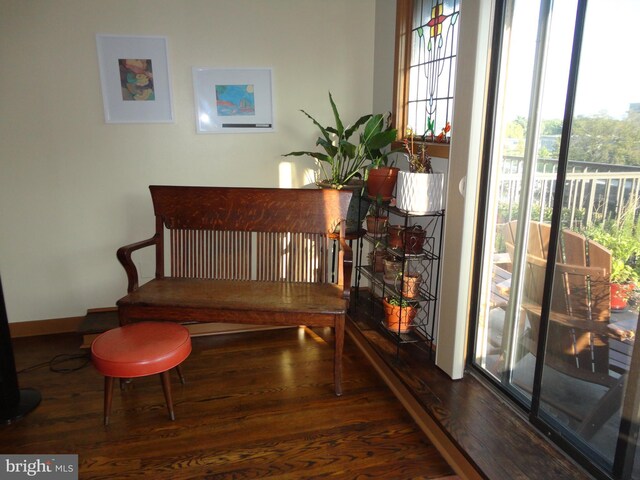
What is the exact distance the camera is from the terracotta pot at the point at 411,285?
2.43m

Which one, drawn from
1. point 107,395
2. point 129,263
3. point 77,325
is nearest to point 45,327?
point 77,325

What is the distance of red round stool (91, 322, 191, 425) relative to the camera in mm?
2010

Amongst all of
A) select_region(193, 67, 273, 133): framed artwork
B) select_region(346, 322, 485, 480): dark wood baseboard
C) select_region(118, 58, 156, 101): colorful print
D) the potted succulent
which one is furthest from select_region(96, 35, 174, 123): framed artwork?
select_region(346, 322, 485, 480): dark wood baseboard

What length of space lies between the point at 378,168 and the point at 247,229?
0.89 m

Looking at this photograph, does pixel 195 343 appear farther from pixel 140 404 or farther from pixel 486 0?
pixel 486 0

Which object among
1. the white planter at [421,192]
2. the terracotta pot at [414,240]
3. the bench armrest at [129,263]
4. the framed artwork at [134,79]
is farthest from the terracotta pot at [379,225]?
the framed artwork at [134,79]

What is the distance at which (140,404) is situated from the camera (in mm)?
2332

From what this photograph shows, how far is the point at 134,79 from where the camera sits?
2.99 meters

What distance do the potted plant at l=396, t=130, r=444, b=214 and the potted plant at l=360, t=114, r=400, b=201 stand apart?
27 centimetres

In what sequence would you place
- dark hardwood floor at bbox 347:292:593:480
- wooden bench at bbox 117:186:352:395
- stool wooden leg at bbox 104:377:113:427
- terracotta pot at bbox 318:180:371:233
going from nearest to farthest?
dark hardwood floor at bbox 347:292:593:480 < stool wooden leg at bbox 104:377:113:427 < wooden bench at bbox 117:186:352:395 < terracotta pot at bbox 318:180:371:233

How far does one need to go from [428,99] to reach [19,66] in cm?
260

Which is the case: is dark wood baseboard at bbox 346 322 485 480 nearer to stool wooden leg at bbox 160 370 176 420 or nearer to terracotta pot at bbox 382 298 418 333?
terracotta pot at bbox 382 298 418 333

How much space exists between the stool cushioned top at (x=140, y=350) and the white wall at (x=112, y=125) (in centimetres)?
111

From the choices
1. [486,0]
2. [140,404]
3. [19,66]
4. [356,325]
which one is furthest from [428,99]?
[19,66]
